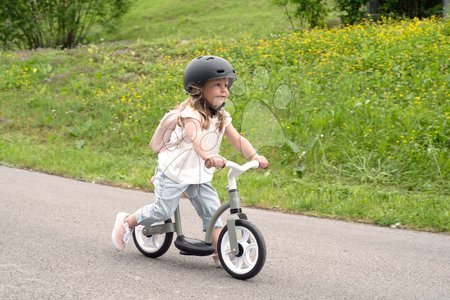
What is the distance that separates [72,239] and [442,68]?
706 cm

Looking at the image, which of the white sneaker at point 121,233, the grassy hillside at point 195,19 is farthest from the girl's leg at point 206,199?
the grassy hillside at point 195,19

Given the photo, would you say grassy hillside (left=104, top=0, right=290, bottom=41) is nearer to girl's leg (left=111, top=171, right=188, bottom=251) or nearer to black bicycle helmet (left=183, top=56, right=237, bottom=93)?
girl's leg (left=111, top=171, right=188, bottom=251)

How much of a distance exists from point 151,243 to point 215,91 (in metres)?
1.48

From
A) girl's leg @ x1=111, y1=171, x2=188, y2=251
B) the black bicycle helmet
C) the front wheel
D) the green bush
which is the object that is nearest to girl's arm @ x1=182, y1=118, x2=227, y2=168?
the black bicycle helmet

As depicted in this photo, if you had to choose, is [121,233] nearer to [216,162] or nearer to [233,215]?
[233,215]

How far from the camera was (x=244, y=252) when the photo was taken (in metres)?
5.04

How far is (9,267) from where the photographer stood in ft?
17.9

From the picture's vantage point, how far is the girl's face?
16.4 ft

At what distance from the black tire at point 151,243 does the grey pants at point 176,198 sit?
1.05 ft

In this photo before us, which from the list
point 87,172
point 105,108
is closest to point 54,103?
point 105,108

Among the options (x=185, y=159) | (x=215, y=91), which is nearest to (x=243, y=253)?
(x=185, y=159)

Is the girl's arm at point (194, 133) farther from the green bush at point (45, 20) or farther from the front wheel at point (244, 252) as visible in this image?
the green bush at point (45, 20)

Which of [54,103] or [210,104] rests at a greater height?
[210,104]

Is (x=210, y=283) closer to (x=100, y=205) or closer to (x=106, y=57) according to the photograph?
(x=100, y=205)
